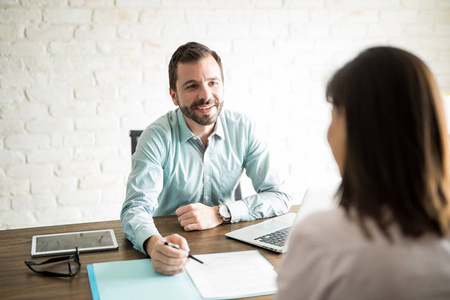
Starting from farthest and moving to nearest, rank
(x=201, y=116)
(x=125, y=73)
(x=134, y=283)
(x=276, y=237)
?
(x=125, y=73), (x=201, y=116), (x=276, y=237), (x=134, y=283)

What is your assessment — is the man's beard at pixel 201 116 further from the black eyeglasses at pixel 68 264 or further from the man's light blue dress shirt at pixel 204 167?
the black eyeglasses at pixel 68 264

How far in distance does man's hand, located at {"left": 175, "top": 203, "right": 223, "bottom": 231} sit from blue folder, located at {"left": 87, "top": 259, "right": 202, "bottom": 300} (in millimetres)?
259

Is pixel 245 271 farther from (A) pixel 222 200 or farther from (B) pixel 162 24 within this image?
(B) pixel 162 24

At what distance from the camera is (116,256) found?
1.14m

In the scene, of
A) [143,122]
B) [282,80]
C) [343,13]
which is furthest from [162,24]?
[343,13]

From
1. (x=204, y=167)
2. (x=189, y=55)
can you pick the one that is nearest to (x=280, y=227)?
(x=204, y=167)

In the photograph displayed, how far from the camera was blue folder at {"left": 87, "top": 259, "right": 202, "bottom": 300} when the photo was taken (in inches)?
36.1

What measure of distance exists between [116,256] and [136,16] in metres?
1.58

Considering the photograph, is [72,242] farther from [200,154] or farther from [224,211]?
[200,154]

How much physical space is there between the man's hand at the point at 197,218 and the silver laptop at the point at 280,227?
8cm

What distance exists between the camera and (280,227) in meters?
1.37

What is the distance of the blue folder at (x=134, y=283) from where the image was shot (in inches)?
36.1

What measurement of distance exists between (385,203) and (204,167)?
1141mm

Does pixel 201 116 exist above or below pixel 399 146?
below
